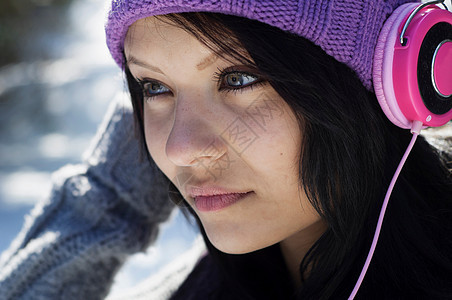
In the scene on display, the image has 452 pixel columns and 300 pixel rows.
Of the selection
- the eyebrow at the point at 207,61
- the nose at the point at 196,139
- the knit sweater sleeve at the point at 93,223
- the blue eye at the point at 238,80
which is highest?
the eyebrow at the point at 207,61

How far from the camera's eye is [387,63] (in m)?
0.83

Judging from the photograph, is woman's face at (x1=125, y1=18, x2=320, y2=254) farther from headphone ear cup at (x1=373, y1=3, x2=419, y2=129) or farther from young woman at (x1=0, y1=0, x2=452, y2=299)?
headphone ear cup at (x1=373, y1=3, x2=419, y2=129)

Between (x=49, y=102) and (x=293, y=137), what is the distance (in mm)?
2511

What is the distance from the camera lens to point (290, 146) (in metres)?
0.87

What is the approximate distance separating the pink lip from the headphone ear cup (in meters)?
0.29

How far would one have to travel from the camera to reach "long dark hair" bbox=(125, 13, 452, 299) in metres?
0.82

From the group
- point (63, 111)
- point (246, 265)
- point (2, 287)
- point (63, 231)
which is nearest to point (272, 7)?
point (246, 265)

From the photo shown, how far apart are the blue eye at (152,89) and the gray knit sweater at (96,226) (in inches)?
10.6

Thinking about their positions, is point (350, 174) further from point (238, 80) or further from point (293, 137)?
point (238, 80)

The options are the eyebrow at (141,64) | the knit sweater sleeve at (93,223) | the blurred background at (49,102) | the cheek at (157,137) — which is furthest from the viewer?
the blurred background at (49,102)

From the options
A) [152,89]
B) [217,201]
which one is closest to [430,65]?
[217,201]

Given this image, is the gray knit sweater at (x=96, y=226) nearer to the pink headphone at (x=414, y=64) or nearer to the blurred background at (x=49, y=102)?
the blurred background at (x=49, y=102)

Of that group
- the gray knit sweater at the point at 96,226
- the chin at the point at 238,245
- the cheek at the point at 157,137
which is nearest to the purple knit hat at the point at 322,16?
the cheek at the point at 157,137

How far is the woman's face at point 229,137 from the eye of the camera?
34.2 inches
